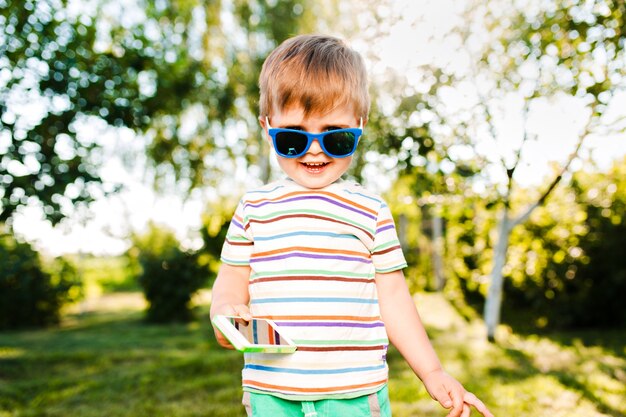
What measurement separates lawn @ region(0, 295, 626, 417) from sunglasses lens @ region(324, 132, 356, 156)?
299 cm

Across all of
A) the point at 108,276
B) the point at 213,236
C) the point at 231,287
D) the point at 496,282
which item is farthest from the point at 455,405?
the point at 108,276

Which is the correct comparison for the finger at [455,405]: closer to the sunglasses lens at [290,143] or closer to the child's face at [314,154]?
the child's face at [314,154]

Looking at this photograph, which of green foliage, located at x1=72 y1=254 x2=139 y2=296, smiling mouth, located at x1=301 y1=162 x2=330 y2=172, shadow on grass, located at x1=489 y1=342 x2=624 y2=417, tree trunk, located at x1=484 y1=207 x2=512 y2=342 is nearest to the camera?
smiling mouth, located at x1=301 y1=162 x2=330 y2=172

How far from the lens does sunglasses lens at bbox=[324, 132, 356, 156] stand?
181 centimetres

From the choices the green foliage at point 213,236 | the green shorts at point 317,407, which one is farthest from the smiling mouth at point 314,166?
the green foliage at point 213,236

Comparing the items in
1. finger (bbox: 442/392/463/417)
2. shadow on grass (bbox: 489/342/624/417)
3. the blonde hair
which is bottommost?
shadow on grass (bbox: 489/342/624/417)

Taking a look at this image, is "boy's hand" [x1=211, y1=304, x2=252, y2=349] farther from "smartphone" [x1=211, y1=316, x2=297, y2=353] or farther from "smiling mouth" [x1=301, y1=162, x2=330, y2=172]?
"smiling mouth" [x1=301, y1=162, x2=330, y2=172]

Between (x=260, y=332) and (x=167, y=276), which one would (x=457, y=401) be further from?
(x=167, y=276)

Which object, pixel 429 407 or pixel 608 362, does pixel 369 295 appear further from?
pixel 608 362

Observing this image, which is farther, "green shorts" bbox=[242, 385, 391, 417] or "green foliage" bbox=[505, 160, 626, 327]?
"green foliage" bbox=[505, 160, 626, 327]

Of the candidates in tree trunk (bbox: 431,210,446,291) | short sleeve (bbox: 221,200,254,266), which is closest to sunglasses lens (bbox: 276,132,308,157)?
short sleeve (bbox: 221,200,254,266)

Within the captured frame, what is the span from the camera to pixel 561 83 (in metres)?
5.68

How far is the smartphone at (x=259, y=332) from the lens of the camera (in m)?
1.62

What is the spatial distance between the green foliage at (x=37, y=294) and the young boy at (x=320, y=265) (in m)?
10.3
